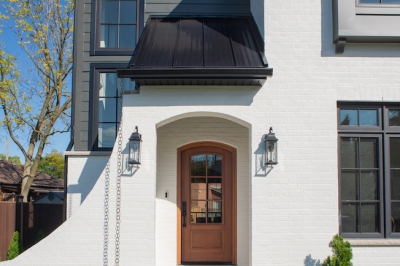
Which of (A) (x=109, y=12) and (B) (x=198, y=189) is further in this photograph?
(A) (x=109, y=12)

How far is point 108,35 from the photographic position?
8.46m

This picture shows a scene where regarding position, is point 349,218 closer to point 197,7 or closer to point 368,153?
point 368,153

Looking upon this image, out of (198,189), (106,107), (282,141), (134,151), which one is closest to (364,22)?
(282,141)

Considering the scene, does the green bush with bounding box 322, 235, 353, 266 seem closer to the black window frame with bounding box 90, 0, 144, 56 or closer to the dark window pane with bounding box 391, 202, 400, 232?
the dark window pane with bounding box 391, 202, 400, 232

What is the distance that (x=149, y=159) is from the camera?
6117 millimetres

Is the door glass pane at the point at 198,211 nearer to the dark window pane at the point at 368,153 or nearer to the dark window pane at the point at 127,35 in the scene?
the dark window pane at the point at 368,153

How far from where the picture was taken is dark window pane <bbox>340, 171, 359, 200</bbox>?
6.24m

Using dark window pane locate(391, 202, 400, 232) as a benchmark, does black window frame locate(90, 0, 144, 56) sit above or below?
above

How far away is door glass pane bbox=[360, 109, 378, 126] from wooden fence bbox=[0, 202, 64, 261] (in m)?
8.84

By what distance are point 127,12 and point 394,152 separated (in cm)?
586

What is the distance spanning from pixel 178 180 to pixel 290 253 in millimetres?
2365

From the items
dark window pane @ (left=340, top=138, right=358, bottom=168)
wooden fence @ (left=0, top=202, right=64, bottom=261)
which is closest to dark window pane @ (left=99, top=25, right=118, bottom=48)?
dark window pane @ (left=340, top=138, right=358, bottom=168)

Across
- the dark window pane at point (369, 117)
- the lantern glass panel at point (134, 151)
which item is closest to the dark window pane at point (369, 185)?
the dark window pane at point (369, 117)

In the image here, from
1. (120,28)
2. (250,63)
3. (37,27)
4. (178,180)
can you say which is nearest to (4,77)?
(37,27)
